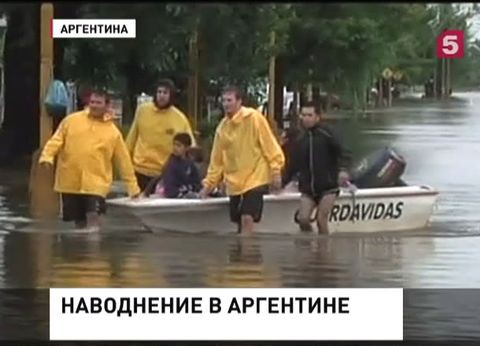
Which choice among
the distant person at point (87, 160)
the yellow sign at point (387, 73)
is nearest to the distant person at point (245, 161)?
the distant person at point (87, 160)

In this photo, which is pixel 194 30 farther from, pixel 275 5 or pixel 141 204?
pixel 141 204

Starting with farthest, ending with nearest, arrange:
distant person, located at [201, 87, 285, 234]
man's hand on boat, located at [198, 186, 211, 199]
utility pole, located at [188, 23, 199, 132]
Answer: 1. man's hand on boat, located at [198, 186, 211, 199]
2. distant person, located at [201, 87, 285, 234]
3. utility pole, located at [188, 23, 199, 132]

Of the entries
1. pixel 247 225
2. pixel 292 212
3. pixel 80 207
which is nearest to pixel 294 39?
pixel 247 225

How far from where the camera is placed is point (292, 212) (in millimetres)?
9664

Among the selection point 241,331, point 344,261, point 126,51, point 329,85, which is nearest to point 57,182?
point 344,261

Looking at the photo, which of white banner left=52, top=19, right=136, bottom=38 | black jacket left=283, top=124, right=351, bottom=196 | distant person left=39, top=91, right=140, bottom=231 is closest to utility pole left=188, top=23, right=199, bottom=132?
white banner left=52, top=19, right=136, bottom=38

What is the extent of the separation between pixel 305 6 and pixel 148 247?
17.8ft

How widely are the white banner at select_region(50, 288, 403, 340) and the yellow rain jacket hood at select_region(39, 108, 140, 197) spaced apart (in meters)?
3.55

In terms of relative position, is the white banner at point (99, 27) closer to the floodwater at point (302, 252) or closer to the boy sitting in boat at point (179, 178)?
the floodwater at point (302, 252)

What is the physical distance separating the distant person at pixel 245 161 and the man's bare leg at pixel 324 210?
46 centimetres

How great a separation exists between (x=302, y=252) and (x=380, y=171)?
5.45 feet

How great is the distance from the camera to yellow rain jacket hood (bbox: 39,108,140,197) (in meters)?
8.53

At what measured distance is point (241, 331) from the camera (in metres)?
4.82

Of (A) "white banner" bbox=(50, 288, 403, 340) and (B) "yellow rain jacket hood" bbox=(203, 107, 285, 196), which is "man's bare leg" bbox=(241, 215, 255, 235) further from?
(A) "white banner" bbox=(50, 288, 403, 340)
